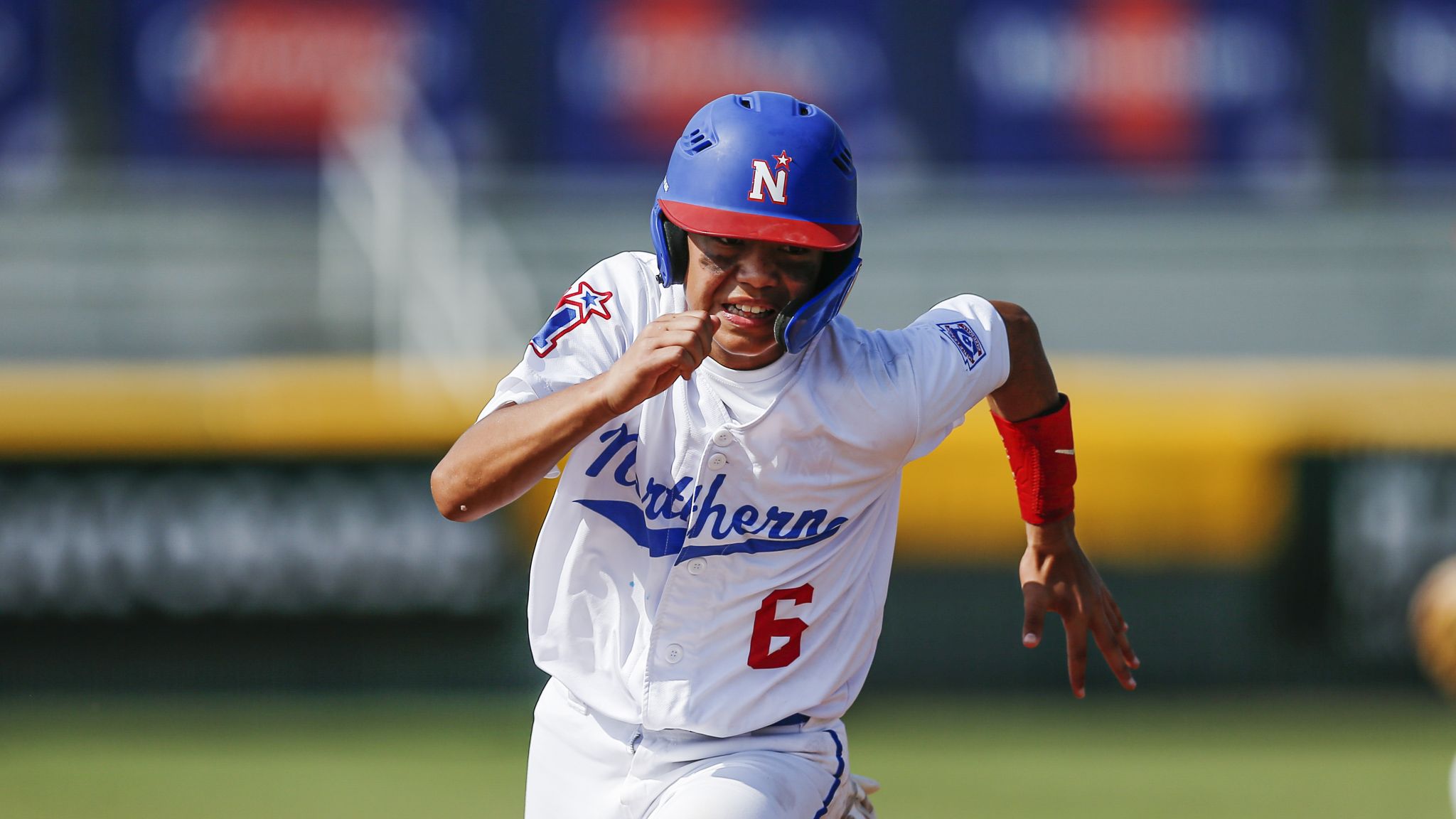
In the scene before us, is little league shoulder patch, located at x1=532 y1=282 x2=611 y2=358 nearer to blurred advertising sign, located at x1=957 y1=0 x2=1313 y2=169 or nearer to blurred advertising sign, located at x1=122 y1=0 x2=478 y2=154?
blurred advertising sign, located at x1=122 y1=0 x2=478 y2=154

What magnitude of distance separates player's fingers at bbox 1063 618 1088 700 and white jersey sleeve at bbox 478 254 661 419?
119 centimetres

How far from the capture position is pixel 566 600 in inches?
135

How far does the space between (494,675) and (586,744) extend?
232 inches

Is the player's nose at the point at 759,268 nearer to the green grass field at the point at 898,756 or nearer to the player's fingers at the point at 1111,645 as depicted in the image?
the player's fingers at the point at 1111,645

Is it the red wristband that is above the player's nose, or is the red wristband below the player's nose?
below

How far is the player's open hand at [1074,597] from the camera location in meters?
3.77

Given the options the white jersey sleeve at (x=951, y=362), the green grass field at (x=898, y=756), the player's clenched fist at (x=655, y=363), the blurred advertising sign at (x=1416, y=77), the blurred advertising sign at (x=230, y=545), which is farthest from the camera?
the blurred advertising sign at (x=1416, y=77)

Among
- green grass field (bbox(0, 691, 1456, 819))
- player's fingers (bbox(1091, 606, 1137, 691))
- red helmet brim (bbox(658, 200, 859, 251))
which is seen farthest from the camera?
green grass field (bbox(0, 691, 1456, 819))

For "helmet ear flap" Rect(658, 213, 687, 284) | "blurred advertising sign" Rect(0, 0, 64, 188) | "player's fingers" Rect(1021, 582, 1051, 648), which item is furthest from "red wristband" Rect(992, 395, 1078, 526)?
"blurred advertising sign" Rect(0, 0, 64, 188)

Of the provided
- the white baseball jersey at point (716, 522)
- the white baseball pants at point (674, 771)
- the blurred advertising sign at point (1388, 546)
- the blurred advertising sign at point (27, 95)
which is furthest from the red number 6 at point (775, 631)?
the blurred advertising sign at point (27, 95)

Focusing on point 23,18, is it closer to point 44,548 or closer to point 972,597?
point 44,548

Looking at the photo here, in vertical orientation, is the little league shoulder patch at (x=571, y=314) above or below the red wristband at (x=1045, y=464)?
above

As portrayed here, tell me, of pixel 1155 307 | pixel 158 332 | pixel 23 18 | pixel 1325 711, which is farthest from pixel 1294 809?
pixel 23 18

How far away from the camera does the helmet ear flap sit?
10.8 ft
